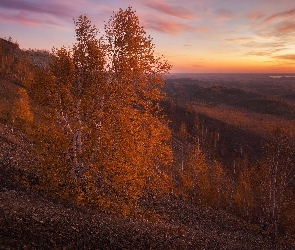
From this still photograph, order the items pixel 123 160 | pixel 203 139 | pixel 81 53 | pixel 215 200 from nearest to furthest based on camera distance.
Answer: pixel 123 160, pixel 81 53, pixel 215 200, pixel 203 139

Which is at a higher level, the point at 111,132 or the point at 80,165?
the point at 111,132

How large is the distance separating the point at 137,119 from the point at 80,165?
5.92 m

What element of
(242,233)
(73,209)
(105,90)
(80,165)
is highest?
(105,90)

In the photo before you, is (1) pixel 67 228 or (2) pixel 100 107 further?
(2) pixel 100 107

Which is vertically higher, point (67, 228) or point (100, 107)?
point (100, 107)

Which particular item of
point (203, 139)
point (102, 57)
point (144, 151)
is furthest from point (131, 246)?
point (203, 139)

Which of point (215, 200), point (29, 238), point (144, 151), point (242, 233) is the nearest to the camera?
point (29, 238)

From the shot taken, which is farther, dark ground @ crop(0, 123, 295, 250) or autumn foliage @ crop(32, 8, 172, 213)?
autumn foliage @ crop(32, 8, 172, 213)

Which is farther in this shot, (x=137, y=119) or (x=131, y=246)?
(x=137, y=119)

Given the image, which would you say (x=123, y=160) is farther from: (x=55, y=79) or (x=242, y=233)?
(x=242, y=233)

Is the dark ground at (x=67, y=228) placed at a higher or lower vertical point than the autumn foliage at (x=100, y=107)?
lower

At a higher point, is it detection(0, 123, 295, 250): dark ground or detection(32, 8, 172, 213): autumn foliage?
detection(32, 8, 172, 213): autumn foliage

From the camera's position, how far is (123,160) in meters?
17.4

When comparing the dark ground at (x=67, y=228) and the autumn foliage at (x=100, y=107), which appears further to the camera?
the autumn foliage at (x=100, y=107)
